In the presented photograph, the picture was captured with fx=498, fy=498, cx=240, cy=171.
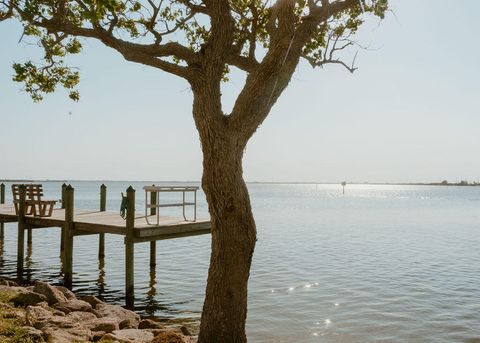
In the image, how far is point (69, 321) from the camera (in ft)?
36.6

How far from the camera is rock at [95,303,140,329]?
12.4 m

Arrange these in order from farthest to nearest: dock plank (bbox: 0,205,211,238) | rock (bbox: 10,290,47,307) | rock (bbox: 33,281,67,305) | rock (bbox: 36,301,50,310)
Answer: dock plank (bbox: 0,205,211,238) → rock (bbox: 33,281,67,305) → rock (bbox: 10,290,47,307) → rock (bbox: 36,301,50,310)

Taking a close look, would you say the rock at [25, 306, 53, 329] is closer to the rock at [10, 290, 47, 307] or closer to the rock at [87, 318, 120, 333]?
the rock at [87, 318, 120, 333]

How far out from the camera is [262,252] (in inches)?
1188

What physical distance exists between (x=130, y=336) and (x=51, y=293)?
12.6 feet

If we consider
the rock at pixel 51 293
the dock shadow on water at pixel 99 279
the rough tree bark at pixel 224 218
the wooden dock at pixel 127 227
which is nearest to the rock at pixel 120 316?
the rock at pixel 51 293

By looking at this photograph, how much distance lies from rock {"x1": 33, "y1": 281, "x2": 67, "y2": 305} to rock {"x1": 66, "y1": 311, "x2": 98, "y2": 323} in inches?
43.7

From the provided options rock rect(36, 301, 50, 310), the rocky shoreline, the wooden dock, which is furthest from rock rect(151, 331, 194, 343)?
the wooden dock

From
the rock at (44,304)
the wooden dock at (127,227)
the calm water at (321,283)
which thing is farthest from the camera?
the wooden dock at (127,227)

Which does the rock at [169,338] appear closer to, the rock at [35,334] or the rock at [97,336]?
the rock at [97,336]

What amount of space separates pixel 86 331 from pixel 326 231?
115 ft

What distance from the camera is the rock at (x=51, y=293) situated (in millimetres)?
13336

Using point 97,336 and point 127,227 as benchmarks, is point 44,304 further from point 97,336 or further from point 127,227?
point 127,227

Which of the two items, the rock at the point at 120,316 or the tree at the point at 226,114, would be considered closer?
the tree at the point at 226,114
